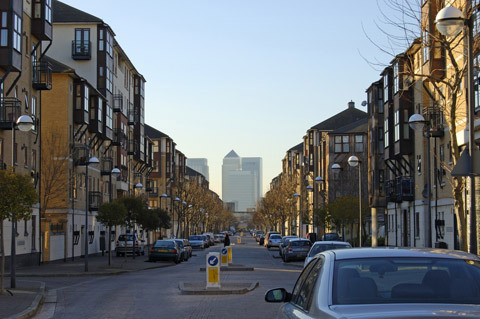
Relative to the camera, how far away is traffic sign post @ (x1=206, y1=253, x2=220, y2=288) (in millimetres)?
23225

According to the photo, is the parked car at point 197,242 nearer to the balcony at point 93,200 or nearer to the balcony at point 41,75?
the balcony at point 93,200

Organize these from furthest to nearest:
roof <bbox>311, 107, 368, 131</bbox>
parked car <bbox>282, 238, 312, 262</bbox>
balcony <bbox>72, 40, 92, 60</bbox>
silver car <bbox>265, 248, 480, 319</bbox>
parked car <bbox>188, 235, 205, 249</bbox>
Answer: roof <bbox>311, 107, 368, 131</bbox> < parked car <bbox>188, 235, 205, 249</bbox> < balcony <bbox>72, 40, 92, 60</bbox> < parked car <bbox>282, 238, 312, 262</bbox> < silver car <bbox>265, 248, 480, 319</bbox>

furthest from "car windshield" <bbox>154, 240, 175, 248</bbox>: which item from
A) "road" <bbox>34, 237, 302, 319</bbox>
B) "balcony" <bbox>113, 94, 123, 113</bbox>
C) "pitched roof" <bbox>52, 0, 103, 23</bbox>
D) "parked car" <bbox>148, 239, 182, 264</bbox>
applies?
"balcony" <bbox>113, 94, 123, 113</bbox>

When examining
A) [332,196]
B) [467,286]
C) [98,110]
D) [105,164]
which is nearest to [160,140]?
[332,196]

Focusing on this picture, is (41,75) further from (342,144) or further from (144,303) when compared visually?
(342,144)

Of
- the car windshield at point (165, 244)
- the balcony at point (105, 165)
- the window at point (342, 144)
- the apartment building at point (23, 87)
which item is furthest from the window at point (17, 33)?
the window at point (342, 144)

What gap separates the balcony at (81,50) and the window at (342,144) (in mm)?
35562

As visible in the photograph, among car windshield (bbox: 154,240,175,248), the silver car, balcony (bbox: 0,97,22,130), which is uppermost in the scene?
balcony (bbox: 0,97,22,130)

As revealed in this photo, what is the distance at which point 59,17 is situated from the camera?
6150 cm

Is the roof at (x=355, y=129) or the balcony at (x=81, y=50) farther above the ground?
the balcony at (x=81, y=50)

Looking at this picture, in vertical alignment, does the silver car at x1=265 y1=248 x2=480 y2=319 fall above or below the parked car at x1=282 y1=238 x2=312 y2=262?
above

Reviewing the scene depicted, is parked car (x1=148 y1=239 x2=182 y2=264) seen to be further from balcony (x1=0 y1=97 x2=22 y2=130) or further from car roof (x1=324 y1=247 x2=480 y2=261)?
car roof (x1=324 y1=247 x2=480 y2=261)

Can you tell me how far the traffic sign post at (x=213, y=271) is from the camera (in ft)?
76.2

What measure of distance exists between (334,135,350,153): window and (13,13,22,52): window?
54.1 meters
